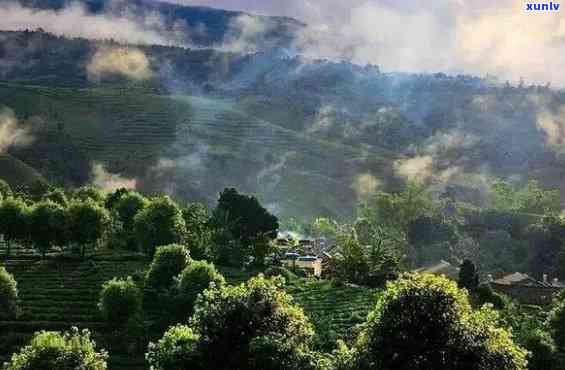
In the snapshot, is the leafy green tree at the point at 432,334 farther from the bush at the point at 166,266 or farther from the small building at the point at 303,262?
the small building at the point at 303,262

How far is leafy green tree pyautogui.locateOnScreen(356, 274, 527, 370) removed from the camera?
74.8ft

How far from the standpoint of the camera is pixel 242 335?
2477cm

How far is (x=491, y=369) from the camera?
22.6 m

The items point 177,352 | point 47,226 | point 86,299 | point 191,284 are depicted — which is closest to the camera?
point 177,352

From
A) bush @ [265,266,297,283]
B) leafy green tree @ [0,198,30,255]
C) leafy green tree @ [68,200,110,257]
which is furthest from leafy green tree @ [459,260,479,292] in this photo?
leafy green tree @ [0,198,30,255]

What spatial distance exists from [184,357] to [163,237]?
57.9 metres

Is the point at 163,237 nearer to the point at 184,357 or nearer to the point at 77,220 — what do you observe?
the point at 77,220

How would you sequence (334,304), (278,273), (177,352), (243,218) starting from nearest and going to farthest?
(177,352), (334,304), (278,273), (243,218)

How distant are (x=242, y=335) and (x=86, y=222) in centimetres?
5842

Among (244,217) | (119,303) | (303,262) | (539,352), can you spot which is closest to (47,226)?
(119,303)

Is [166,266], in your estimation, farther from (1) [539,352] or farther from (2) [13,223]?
(1) [539,352]

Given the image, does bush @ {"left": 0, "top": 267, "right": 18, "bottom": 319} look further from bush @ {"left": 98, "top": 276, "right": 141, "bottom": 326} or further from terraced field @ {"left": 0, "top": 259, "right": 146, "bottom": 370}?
bush @ {"left": 98, "top": 276, "right": 141, "bottom": 326}

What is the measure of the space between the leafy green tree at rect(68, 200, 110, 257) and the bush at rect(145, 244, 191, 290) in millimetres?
17709

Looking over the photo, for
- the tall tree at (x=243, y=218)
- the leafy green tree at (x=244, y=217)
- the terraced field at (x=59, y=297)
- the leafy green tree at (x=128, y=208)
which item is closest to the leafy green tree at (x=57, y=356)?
the terraced field at (x=59, y=297)
